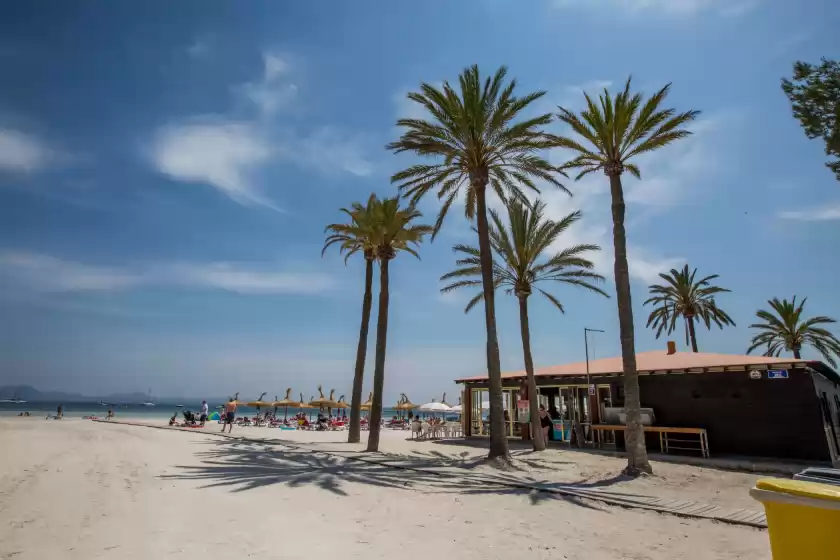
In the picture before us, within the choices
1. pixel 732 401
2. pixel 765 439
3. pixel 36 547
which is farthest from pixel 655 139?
pixel 36 547

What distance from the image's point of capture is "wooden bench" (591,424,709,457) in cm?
1584

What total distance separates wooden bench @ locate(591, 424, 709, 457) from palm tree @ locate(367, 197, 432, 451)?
8.95 metres

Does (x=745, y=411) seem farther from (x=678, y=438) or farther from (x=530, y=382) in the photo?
(x=530, y=382)

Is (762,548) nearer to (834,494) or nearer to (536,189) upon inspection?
(834,494)

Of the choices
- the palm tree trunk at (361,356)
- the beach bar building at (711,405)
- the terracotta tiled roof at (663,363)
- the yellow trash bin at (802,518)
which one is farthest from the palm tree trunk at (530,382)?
the yellow trash bin at (802,518)

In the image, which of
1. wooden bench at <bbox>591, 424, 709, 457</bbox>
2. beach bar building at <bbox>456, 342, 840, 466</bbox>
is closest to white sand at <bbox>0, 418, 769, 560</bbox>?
wooden bench at <bbox>591, 424, 709, 457</bbox>

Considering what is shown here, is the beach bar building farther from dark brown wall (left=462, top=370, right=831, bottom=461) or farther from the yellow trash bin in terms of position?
the yellow trash bin

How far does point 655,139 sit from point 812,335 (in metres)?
29.6

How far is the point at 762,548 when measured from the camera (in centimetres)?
615

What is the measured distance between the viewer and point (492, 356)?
1447 centimetres

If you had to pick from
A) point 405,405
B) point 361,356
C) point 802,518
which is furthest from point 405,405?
point 802,518

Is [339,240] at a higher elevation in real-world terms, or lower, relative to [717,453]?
higher

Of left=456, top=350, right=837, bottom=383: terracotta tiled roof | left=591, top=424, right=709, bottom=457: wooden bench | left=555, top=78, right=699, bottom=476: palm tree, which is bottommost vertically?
left=591, top=424, right=709, bottom=457: wooden bench

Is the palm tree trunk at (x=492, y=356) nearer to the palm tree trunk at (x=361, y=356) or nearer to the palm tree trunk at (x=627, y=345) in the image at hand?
the palm tree trunk at (x=627, y=345)
